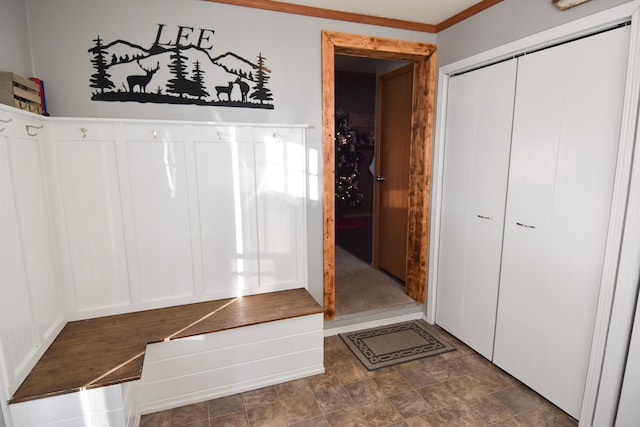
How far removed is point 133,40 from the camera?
2.15 metres

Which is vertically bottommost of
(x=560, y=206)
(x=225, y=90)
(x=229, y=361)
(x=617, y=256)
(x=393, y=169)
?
(x=229, y=361)

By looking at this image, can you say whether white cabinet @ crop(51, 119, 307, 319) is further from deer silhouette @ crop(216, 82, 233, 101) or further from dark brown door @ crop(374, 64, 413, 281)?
dark brown door @ crop(374, 64, 413, 281)

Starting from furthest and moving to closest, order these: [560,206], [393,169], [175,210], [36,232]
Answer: [393,169], [175,210], [560,206], [36,232]

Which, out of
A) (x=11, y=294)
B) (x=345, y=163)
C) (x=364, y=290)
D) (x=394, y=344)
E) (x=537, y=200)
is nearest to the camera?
(x=11, y=294)

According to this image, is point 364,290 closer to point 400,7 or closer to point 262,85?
point 262,85

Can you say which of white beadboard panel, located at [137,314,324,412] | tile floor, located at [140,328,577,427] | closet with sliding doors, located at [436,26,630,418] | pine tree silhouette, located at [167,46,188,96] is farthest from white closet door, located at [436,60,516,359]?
pine tree silhouette, located at [167,46,188,96]

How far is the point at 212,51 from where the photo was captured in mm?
2303

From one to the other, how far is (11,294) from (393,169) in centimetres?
329

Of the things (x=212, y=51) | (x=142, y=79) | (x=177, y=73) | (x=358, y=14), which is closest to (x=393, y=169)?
(x=358, y=14)

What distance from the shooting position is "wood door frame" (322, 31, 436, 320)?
2.61 m

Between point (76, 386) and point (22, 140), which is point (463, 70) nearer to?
point (22, 140)

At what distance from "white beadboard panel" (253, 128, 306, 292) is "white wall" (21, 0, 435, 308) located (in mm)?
139

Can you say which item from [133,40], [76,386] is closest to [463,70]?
[133,40]

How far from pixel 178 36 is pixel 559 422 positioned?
3.30 m
